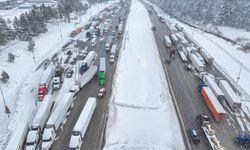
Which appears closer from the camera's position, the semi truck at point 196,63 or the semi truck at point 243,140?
the semi truck at point 243,140

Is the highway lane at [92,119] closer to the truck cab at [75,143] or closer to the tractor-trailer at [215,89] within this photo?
the truck cab at [75,143]

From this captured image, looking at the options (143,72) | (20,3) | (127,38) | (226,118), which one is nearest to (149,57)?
(143,72)

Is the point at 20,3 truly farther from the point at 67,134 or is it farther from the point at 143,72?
the point at 67,134

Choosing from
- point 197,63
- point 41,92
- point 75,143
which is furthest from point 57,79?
point 197,63

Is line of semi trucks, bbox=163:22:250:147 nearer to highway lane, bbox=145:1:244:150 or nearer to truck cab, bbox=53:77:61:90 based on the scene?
highway lane, bbox=145:1:244:150

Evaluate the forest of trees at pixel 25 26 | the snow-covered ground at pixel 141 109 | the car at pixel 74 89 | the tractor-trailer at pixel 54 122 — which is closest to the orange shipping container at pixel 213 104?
the snow-covered ground at pixel 141 109

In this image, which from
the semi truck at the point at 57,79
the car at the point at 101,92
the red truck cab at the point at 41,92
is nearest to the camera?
the red truck cab at the point at 41,92

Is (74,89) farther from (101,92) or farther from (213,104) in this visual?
(213,104)

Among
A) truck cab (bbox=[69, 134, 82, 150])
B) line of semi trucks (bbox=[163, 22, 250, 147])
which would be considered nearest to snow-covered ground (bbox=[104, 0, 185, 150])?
truck cab (bbox=[69, 134, 82, 150])
